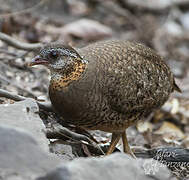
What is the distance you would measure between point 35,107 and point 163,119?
4.07m

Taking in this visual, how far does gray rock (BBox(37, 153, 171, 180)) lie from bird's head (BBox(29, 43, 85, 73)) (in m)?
1.54

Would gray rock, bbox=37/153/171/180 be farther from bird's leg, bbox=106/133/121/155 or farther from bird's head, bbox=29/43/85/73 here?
bird's leg, bbox=106/133/121/155

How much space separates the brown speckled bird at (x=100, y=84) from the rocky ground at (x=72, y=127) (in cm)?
36

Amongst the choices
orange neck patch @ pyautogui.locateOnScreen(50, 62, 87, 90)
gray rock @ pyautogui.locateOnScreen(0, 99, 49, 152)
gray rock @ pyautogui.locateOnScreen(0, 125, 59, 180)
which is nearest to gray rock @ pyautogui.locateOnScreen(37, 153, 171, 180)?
gray rock @ pyautogui.locateOnScreen(0, 125, 59, 180)

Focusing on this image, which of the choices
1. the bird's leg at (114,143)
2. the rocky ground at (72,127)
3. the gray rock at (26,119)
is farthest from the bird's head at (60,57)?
the bird's leg at (114,143)

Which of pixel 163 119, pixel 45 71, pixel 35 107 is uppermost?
pixel 35 107

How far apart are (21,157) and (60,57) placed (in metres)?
1.63

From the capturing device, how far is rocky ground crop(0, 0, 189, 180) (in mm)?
3318

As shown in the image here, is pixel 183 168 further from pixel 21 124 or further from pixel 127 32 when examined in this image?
pixel 127 32

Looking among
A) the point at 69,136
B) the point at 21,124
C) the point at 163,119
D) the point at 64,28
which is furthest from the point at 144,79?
the point at 64,28

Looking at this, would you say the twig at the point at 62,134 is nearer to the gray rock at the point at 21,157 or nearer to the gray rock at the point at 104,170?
the gray rock at the point at 21,157

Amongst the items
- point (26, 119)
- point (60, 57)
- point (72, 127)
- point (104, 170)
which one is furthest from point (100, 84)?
point (104, 170)

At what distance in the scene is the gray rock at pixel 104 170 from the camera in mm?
3098

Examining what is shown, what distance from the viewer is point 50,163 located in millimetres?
3371
